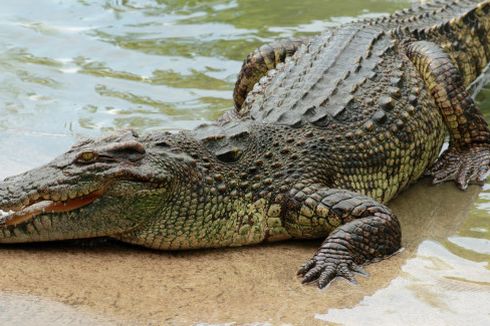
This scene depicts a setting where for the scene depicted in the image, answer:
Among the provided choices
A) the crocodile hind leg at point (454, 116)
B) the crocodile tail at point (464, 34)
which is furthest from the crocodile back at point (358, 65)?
the crocodile hind leg at point (454, 116)

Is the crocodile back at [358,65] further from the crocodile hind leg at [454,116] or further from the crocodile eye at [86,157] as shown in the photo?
the crocodile eye at [86,157]

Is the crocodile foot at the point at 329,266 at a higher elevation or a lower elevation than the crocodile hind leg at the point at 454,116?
lower

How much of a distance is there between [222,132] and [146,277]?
1128mm

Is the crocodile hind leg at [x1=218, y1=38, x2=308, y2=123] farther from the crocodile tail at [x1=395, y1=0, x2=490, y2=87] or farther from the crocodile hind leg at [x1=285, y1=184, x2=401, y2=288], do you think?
the crocodile hind leg at [x1=285, y1=184, x2=401, y2=288]

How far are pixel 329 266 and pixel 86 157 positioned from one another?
1.50 m

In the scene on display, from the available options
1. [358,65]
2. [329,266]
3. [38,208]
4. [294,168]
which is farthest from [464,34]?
[38,208]

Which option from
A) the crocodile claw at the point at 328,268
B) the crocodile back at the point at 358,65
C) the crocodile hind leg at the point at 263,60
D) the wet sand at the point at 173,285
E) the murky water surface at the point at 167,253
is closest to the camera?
the wet sand at the point at 173,285

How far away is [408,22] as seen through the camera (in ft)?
23.5

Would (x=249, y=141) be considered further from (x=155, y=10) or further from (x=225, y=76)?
(x=155, y=10)

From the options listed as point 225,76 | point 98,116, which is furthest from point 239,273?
point 225,76

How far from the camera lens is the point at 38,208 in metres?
4.71

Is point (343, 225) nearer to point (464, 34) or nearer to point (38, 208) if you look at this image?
point (38, 208)

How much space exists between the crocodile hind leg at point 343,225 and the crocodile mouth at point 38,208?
47.7 inches

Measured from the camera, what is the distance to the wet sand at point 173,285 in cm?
412
